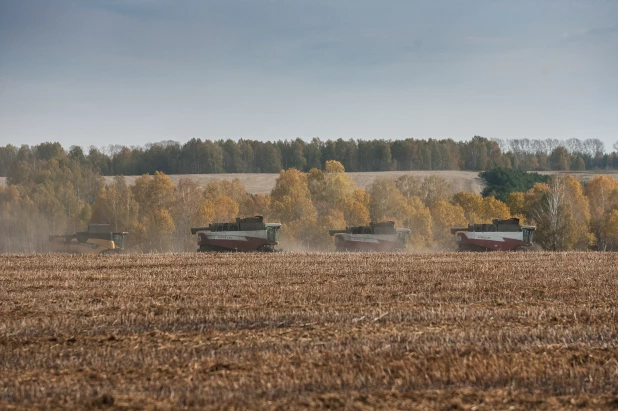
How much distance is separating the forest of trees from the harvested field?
147 feet

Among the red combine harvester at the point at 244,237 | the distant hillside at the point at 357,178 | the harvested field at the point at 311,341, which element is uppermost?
the distant hillside at the point at 357,178

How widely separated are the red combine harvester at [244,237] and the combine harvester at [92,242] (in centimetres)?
483

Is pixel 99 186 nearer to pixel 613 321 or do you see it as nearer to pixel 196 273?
pixel 196 273

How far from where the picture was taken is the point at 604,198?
75125 mm

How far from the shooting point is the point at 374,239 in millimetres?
40656

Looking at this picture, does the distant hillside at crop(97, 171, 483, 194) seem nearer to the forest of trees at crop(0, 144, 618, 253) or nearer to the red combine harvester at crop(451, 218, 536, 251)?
the forest of trees at crop(0, 144, 618, 253)

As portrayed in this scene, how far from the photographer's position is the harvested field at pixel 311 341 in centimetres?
809

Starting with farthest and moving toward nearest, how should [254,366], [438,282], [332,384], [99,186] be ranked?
[99,186], [438,282], [254,366], [332,384]

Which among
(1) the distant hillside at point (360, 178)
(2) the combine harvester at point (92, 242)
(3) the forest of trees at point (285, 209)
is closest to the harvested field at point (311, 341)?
(2) the combine harvester at point (92, 242)

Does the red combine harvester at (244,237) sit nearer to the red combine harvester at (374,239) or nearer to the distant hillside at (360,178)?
the red combine harvester at (374,239)

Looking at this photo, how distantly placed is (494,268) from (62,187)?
2501 inches

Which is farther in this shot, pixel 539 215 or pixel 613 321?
pixel 539 215

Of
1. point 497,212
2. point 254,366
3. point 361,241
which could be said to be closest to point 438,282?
point 254,366

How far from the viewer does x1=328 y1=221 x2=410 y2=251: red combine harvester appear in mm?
40562
